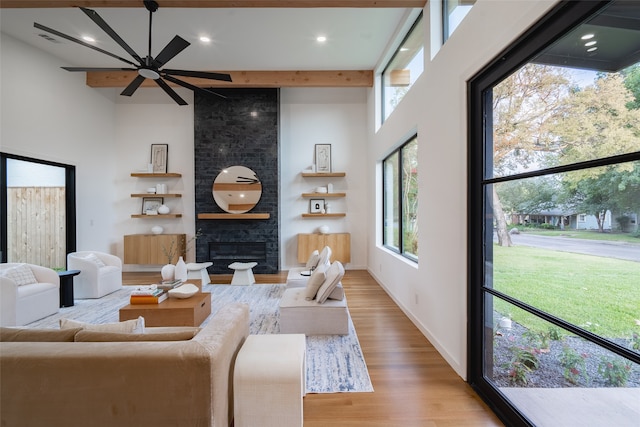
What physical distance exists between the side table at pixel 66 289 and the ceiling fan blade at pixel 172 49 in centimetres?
300

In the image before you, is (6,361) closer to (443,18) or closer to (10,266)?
(10,266)

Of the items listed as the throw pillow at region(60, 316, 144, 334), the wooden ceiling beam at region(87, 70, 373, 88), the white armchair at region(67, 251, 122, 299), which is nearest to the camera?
the throw pillow at region(60, 316, 144, 334)

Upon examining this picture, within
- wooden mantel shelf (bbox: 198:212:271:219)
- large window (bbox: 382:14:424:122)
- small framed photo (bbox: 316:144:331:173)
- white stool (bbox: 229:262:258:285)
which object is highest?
large window (bbox: 382:14:424:122)

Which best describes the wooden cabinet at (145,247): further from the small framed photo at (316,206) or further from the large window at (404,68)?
the large window at (404,68)

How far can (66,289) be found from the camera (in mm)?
3740

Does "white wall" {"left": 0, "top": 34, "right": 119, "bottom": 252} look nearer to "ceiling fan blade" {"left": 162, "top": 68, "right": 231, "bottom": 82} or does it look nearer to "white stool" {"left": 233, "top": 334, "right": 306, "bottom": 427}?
"ceiling fan blade" {"left": 162, "top": 68, "right": 231, "bottom": 82}

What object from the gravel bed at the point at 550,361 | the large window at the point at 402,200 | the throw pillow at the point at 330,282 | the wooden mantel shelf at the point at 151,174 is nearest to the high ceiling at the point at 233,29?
the large window at the point at 402,200

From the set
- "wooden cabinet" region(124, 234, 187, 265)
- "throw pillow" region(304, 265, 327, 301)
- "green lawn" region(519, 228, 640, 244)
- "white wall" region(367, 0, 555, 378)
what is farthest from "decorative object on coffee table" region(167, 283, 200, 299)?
"green lawn" region(519, 228, 640, 244)

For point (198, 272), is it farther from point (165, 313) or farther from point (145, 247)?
point (165, 313)

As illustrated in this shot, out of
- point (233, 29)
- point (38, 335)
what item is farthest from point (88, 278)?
point (233, 29)

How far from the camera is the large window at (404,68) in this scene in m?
3.40

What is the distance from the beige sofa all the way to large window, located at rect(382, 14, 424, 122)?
3.55 m

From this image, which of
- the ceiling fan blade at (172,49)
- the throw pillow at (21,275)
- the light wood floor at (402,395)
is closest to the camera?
the light wood floor at (402,395)

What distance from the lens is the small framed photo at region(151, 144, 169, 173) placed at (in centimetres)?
604
